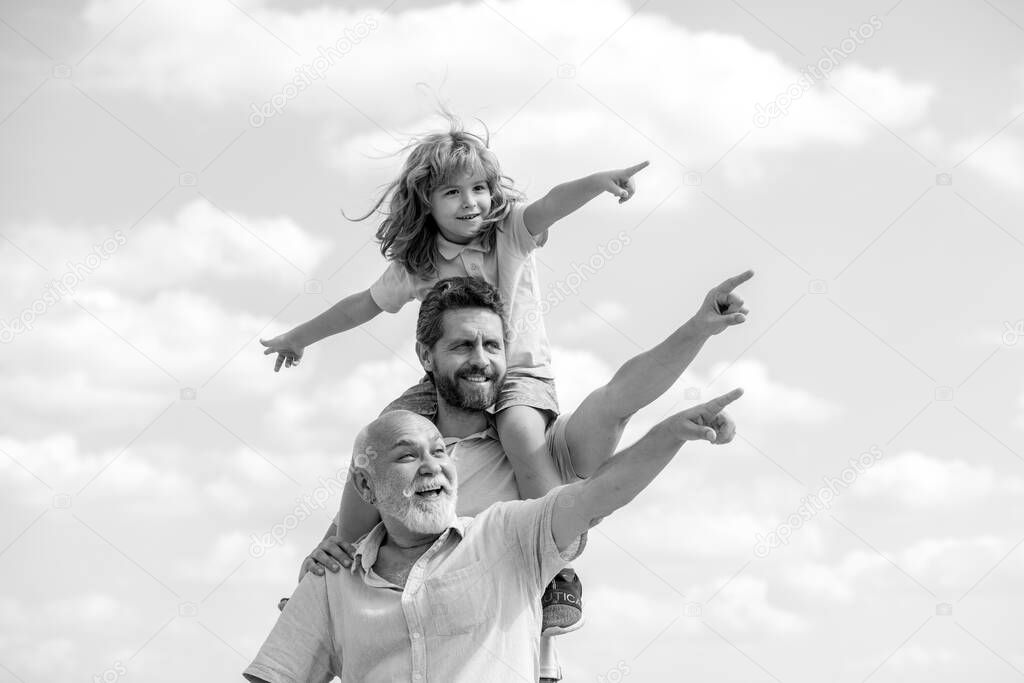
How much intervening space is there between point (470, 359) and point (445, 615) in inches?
49.1

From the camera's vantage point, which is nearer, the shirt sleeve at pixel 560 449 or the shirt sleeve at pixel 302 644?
the shirt sleeve at pixel 302 644

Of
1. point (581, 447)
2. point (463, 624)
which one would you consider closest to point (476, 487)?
point (581, 447)

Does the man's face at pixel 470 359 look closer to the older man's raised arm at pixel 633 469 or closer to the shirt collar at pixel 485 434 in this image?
the shirt collar at pixel 485 434

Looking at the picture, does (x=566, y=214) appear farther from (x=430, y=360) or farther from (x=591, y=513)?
(x=591, y=513)

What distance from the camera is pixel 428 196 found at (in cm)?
614

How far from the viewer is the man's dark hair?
17.9ft

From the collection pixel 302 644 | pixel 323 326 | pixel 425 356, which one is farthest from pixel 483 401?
pixel 323 326

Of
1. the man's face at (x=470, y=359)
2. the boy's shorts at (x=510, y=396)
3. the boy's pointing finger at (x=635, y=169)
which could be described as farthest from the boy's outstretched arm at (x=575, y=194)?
the boy's shorts at (x=510, y=396)

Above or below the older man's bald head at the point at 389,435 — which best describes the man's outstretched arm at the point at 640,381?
above

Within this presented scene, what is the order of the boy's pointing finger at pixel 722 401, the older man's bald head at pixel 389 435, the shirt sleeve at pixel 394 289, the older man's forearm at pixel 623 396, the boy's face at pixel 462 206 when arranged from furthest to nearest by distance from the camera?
1. the shirt sleeve at pixel 394 289
2. the boy's face at pixel 462 206
3. the older man's forearm at pixel 623 396
4. the older man's bald head at pixel 389 435
5. the boy's pointing finger at pixel 722 401

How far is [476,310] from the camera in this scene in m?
5.44

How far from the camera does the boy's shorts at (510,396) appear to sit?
550 cm

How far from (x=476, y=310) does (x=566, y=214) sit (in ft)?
2.32

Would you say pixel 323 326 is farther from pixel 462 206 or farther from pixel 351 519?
pixel 351 519
